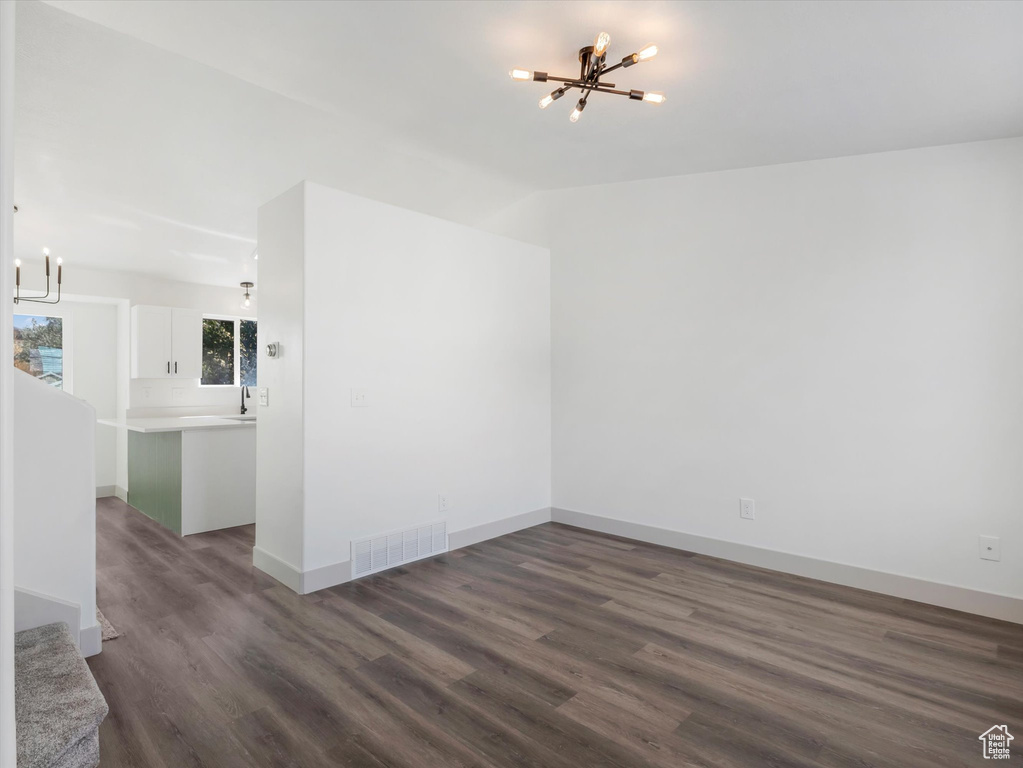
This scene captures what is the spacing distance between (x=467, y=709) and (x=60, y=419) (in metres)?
2.22

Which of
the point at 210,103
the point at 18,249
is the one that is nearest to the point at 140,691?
the point at 210,103

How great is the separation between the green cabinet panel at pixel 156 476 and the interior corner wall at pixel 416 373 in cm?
198

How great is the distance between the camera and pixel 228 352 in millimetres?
7309

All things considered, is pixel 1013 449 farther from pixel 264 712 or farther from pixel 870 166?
pixel 264 712

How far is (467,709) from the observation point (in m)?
2.19

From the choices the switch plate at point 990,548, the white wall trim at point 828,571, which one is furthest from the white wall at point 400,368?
the switch plate at point 990,548

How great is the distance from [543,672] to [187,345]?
233 inches

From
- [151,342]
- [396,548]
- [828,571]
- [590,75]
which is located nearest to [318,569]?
[396,548]

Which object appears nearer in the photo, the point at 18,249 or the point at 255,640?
the point at 255,640

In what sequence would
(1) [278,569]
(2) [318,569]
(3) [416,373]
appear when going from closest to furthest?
1. (2) [318,569]
2. (1) [278,569]
3. (3) [416,373]

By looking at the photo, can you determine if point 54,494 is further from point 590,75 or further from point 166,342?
point 166,342

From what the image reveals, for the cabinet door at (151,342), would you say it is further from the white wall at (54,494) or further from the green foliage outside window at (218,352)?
the white wall at (54,494)

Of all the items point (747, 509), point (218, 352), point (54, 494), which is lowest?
point (747, 509)

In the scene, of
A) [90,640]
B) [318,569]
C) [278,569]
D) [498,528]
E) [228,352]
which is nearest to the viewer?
[90,640]
